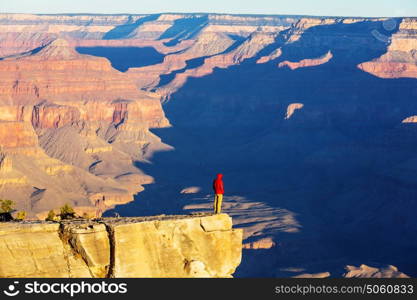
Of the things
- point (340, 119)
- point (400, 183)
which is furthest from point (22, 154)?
point (340, 119)

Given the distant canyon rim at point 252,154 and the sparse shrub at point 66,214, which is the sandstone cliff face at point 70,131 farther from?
the sparse shrub at point 66,214

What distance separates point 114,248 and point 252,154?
133792 mm

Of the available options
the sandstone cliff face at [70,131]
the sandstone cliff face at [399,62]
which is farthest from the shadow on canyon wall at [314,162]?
the sandstone cliff face at [70,131]

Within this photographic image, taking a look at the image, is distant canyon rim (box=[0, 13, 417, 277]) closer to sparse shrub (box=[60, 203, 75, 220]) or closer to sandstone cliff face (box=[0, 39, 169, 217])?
sandstone cliff face (box=[0, 39, 169, 217])

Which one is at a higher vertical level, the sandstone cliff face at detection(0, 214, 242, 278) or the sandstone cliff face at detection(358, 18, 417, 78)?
the sandstone cliff face at detection(358, 18, 417, 78)

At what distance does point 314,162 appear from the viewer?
14350cm

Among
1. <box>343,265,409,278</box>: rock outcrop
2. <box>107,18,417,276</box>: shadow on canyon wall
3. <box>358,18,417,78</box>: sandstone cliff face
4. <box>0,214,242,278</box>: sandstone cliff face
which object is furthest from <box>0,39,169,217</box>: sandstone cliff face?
<box>0,214,242,278</box>: sandstone cliff face

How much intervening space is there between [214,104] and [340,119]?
3040cm

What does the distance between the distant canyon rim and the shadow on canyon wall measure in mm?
252

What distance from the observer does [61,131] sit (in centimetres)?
13512

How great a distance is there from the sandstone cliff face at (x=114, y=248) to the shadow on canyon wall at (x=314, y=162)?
56.7 metres

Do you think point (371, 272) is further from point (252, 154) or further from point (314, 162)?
point (252, 154)

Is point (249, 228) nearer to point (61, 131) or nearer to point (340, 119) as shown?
point (61, 131)

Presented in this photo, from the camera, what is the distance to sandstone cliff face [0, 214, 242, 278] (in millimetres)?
19797
